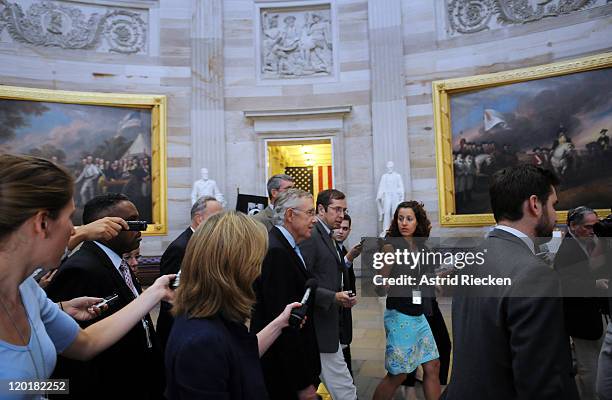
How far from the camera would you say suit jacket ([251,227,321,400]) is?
241cm

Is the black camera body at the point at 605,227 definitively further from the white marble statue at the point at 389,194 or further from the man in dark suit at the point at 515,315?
the white marble statue at the point at 389,194

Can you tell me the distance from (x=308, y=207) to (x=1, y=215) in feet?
6.54

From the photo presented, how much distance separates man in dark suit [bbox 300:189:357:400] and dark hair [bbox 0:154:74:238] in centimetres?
213

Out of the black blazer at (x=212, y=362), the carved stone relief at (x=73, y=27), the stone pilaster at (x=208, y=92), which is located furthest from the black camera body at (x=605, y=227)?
the carved stone relief at (x=73, y=27)

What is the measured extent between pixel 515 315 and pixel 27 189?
5.65ft

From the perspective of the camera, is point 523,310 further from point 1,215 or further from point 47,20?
point 47,20

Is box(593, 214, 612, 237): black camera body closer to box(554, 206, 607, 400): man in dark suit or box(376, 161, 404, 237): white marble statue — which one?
box(554, 206, 607, 400): man in dark suit

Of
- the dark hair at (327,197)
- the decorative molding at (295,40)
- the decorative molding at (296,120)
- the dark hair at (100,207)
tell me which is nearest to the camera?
the dark hair at (100,207)

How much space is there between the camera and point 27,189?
1.25 m

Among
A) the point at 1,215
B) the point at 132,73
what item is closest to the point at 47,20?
the point at 132,73

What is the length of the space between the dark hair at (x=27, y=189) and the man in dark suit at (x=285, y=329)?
1.43 metres

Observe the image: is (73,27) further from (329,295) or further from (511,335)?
(511,335)

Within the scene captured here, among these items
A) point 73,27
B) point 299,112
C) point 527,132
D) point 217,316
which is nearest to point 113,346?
point 217,316

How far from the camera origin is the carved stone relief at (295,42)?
13.0m
